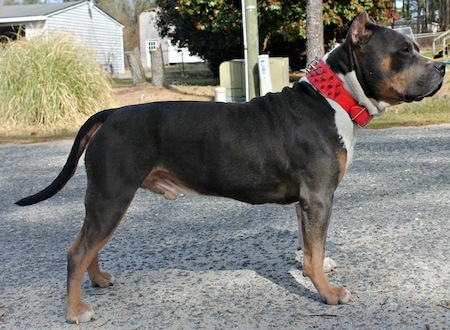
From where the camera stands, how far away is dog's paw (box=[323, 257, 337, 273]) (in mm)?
4371

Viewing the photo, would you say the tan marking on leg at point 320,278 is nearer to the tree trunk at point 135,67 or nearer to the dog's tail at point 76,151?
the dog's tail at point 76,151

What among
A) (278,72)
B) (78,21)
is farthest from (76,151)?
(78,21)

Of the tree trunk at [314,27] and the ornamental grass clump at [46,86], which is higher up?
the tree trunk at [314,27]

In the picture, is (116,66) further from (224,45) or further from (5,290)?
(5,290)

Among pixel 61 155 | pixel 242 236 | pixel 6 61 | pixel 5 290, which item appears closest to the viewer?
pixel 5 290

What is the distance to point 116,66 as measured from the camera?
147 feet

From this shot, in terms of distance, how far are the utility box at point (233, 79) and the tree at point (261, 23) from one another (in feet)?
9.88

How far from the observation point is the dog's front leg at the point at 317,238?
375 centimetres

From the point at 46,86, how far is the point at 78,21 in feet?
106

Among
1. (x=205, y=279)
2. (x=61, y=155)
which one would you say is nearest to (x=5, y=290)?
(x=205, y=279)

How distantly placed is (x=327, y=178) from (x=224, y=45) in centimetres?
2175

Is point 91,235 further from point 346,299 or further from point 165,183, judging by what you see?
point 346,299

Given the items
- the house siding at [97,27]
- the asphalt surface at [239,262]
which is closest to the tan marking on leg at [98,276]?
the asphalt surface at [239,262]

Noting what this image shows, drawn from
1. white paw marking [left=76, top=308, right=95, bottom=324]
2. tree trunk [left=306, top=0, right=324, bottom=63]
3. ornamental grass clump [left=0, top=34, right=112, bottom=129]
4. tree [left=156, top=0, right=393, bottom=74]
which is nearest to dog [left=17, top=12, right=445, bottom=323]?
A: white paw marking [left=76, top=308, right=95, bottom=324]
